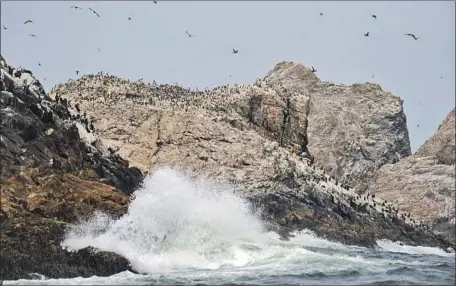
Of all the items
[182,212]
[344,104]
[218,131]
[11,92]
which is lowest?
Result: [182,212]

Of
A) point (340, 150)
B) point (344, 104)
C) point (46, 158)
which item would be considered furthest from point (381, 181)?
point (46, 158)

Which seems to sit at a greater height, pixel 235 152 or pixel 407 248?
pixel 235 152

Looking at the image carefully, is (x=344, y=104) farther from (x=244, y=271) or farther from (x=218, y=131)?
(x=244, y=271)

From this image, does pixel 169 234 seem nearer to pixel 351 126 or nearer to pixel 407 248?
pixel 407 248

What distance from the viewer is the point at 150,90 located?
84125mm

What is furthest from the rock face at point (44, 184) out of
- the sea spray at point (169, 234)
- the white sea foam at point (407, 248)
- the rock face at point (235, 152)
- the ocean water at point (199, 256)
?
the white sea foam at point (407, 248)

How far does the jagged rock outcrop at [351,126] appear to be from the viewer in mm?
117188

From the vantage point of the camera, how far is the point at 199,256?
117ft

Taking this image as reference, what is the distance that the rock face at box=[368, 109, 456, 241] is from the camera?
90.4 m

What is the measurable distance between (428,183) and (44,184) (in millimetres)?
71383

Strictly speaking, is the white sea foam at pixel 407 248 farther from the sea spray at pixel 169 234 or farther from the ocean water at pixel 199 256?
the ocean water at pixel 199 256

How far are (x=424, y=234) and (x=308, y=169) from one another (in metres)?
14.0

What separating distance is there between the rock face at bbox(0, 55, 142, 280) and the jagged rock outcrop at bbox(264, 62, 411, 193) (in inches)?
2951

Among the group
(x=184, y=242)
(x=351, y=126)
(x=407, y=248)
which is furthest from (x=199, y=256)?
(x=351, y=126)
